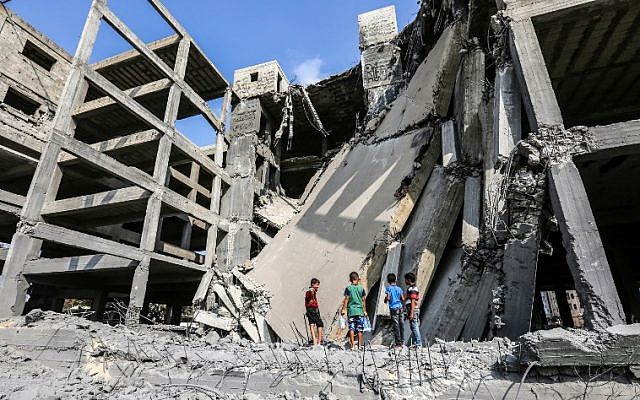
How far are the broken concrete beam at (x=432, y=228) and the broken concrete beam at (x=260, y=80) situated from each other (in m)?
9.48

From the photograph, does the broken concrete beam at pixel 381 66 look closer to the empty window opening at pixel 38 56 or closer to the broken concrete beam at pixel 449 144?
the broken concrete beam at pixel 449 144

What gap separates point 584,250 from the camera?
3.07 metres

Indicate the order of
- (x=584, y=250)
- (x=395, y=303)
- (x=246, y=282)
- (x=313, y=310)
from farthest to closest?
(x=246, y=282) → (x=313, y=310) → (x=395, y=303) → (x=584, y=250)

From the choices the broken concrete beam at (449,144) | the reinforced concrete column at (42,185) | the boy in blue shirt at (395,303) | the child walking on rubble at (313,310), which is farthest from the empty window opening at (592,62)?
the reinforced concrete column at (42,185)

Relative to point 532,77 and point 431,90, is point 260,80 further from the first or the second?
point 532,77

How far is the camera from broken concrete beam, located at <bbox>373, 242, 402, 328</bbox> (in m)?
5.34

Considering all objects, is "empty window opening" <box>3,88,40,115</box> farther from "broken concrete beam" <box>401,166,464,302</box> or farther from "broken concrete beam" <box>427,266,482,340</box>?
"broken concrete beam" <box>427,266,482,340</box>

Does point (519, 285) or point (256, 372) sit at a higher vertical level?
point (519, 285)

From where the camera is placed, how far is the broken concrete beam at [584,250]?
280 cm

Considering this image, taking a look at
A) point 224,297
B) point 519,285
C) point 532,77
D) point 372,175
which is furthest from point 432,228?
point 224,297

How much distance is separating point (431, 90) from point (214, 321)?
732 cm

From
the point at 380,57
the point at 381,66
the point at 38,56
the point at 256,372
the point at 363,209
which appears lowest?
the point at 256,372

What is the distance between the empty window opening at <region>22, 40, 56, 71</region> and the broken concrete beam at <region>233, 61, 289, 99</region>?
8.21m

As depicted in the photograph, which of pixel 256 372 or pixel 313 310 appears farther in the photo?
pixel 313 310
